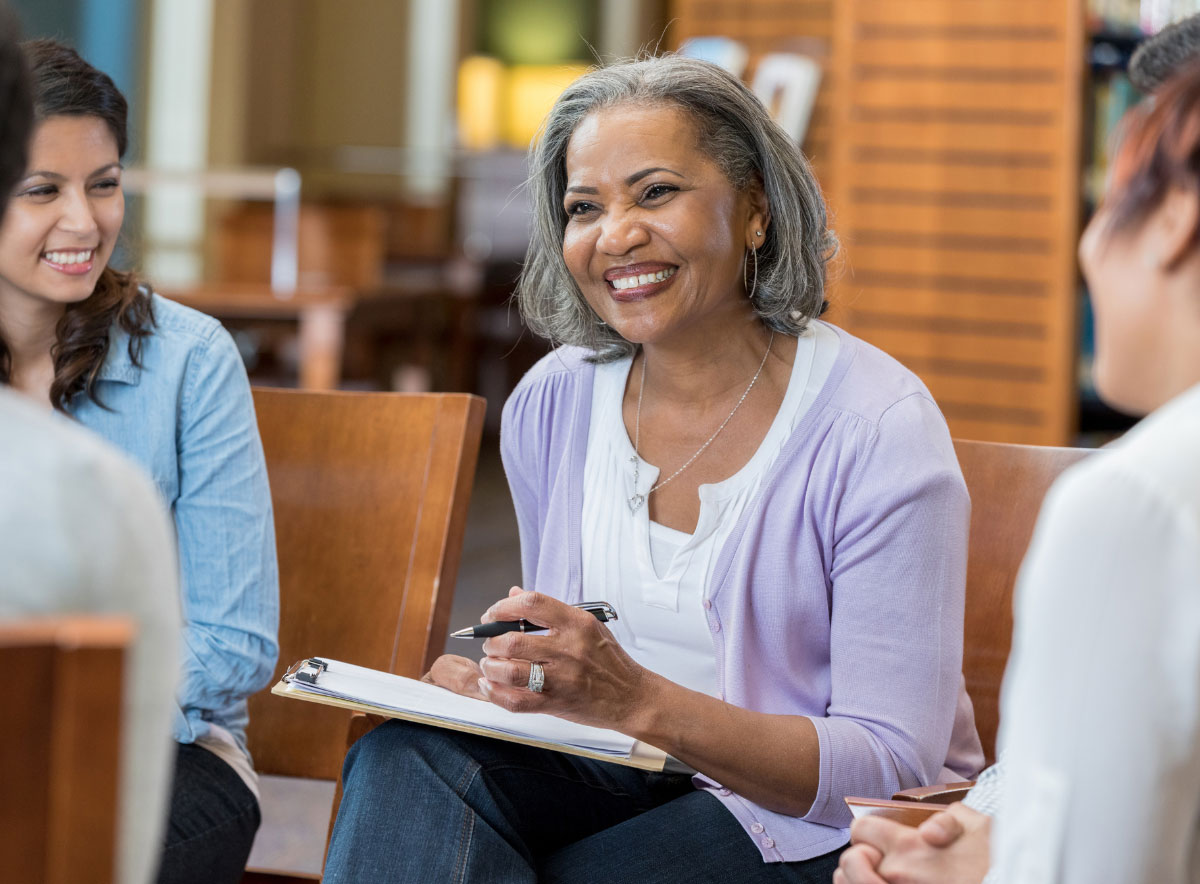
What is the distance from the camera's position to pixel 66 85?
148cm

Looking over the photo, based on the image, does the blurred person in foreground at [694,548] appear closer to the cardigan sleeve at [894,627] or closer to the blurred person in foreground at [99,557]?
the cardigan sleeve at [894,627]

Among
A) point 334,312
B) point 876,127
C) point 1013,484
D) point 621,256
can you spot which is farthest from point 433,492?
point 876,127

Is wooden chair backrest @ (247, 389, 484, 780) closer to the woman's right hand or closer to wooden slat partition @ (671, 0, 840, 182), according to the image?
the woman's right hand

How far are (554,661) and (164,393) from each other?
59 cm

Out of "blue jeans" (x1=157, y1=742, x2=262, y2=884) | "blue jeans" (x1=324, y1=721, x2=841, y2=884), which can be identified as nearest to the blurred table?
"blue jeans" (x1=157, y1=742, x2=262, y2=884)

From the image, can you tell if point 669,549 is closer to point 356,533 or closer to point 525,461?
point 525,461

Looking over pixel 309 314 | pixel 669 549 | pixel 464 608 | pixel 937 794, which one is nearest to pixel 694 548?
pixel 669 549

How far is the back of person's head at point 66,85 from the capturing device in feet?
4.84

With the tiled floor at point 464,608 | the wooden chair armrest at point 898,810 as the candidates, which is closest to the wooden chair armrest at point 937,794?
the wooden chair armrest at point 898,810

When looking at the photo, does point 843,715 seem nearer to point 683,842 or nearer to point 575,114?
point 683,842

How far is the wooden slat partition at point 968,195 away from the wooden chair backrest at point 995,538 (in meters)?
2.97

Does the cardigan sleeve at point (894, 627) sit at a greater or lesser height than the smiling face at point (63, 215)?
lesser

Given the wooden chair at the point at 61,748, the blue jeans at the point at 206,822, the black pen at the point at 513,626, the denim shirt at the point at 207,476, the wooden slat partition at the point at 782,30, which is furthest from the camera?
the wooden slat partition at the point at 782,30

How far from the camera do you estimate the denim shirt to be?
151cm
